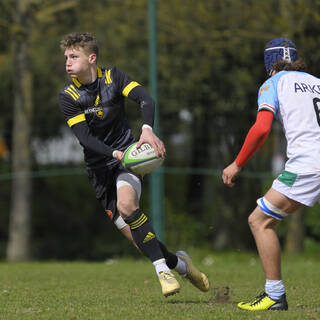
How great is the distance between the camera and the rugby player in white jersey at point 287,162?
217 inches

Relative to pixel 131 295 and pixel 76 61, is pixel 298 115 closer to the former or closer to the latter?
pixel 76 61

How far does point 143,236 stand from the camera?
6.46 metres

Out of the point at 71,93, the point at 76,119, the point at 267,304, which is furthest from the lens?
the point at 71,93

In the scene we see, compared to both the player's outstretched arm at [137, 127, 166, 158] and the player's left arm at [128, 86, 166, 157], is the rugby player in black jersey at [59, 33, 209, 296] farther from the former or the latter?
the player's outstretched arm at [137, 127, 166, 158]

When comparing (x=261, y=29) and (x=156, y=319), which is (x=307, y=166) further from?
(x=261, y=29)

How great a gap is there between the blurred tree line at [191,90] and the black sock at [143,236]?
293 inches

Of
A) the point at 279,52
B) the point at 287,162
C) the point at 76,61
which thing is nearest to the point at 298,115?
the point at 287,162

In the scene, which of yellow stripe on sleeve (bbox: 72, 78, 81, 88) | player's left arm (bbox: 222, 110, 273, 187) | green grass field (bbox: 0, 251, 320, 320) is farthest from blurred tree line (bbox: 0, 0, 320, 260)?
player's left arm (bbox: 222, 110, 273, 187)

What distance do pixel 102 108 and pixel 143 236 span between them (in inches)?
47.9

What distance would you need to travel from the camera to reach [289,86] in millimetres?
5648

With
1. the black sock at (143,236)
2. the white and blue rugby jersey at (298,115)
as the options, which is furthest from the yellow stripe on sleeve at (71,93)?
the white and blue rugby jersey at (298,115)

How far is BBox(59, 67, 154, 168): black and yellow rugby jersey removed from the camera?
6.72m

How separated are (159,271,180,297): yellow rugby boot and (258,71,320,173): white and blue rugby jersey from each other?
4.30ft

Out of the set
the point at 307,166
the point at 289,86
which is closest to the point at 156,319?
the point at 307,166
